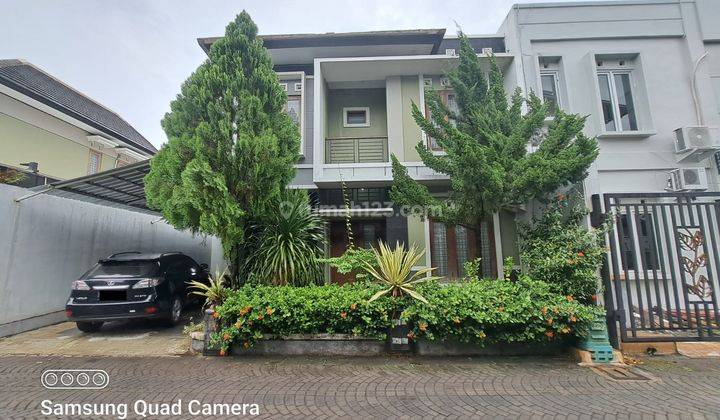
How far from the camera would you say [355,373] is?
412 cm

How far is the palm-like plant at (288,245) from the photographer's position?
5621mm

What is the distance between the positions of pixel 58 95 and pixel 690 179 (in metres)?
18.4

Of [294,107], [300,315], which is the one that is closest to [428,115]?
[294,107]

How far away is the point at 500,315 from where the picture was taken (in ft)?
14.3

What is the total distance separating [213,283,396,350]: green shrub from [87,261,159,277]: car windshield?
7.86ft

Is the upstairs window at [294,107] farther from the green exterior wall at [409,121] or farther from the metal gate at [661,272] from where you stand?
the metal gate at [661,272]

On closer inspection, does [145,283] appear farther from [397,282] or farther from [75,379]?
[397,282]

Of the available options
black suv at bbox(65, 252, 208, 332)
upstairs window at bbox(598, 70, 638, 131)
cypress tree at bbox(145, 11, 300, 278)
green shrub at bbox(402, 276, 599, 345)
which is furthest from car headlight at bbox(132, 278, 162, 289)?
upstairs window at bbox(598, 70, 638, 131)

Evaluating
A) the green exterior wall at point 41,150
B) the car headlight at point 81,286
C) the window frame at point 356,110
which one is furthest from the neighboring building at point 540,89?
the green exterior wall at point 41,150

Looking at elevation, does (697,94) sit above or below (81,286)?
above

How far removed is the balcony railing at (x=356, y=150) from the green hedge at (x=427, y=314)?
13.7ft

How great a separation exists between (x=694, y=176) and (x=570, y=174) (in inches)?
144

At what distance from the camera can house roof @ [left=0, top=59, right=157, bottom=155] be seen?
29.3ft

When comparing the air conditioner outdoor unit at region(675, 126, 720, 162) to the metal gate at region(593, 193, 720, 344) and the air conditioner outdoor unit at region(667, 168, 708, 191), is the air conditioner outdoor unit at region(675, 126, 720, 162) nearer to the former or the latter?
the air conditioner outdoor unit at region(667, 168, 708, 191)
